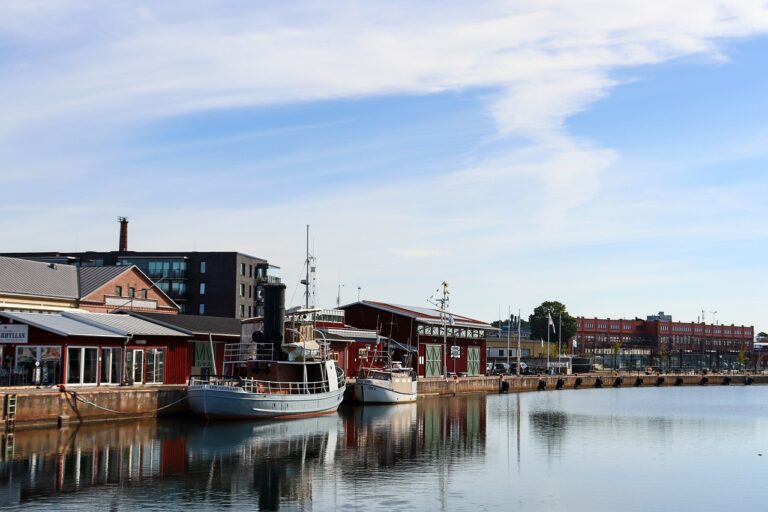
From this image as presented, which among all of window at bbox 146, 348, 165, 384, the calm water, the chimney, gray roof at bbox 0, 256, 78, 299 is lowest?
the calm water

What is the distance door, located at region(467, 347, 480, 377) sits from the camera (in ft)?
371

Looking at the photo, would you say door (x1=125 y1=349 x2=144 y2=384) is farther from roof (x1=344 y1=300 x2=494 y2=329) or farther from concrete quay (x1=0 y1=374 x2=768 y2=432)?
roof (x1=344 y1=300 x2=494 y2=329)

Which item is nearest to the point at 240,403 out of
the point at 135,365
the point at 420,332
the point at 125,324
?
the point at 135,365

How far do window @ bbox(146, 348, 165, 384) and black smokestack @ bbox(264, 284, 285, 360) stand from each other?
703cm

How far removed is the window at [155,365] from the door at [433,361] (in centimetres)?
4290

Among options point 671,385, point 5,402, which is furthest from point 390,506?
point 671,385

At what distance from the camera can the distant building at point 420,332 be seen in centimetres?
10044

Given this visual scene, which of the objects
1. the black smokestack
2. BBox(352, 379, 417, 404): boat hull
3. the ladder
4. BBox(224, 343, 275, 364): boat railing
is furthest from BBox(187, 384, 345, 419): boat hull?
BBox(352, 379, 417, 404): boat hull

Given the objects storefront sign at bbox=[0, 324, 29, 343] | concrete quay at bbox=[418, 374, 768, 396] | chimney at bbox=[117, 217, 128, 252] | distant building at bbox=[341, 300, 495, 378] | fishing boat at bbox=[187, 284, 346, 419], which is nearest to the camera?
storefront sign at bbox=[0, 324, 29, 343]

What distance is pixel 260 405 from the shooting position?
196 feet

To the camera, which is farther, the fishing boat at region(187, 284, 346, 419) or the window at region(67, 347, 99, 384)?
the fishing boat at region(187, 284, 346, 419)

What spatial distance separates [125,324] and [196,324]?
8.67 metres

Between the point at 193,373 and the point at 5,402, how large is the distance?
20.9 metres

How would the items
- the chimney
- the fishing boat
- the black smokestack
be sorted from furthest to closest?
the chimney → the black smokestack → the fishing boat
